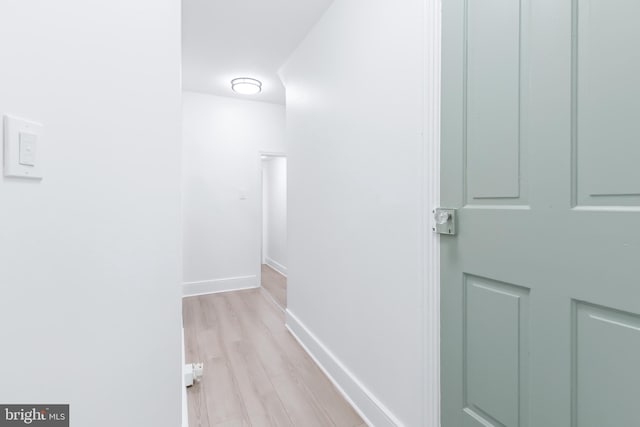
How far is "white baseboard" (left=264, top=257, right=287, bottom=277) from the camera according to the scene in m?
5.07

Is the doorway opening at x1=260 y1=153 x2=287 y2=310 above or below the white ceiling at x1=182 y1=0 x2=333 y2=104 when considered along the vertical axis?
below

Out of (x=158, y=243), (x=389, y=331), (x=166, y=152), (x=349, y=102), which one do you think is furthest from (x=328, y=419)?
(x=349, y=102)

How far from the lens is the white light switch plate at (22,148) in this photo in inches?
19.6

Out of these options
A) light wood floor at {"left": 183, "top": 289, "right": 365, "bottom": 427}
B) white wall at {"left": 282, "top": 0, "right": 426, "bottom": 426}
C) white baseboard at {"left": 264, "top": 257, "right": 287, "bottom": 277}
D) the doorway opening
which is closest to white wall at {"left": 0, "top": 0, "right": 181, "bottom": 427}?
light wood floor at {"left": 183, "top": 289, "right": 365, "bottom": 427}

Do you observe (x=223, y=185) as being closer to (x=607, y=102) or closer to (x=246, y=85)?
(x=246, y=85)

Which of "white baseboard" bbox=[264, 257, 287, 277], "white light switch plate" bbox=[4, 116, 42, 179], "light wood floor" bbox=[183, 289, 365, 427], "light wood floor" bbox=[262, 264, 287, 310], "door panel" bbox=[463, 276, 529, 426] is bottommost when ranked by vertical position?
"light wood floor" bbox=[183, 289, 365, 427]

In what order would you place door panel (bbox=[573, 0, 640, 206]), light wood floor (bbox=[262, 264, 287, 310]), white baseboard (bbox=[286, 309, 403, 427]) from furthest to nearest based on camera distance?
light wood floor (bbox=[262, 264, 287, 310]) → white baseboard (bbox=[286, 309, 403, 427]) → door panel (bbox=[573, 0, 640, 206])

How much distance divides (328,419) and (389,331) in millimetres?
667

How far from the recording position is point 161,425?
113 centimetres

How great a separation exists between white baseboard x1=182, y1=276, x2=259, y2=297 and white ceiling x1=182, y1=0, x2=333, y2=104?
2.54m

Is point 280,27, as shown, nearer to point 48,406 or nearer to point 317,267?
point 317,267
